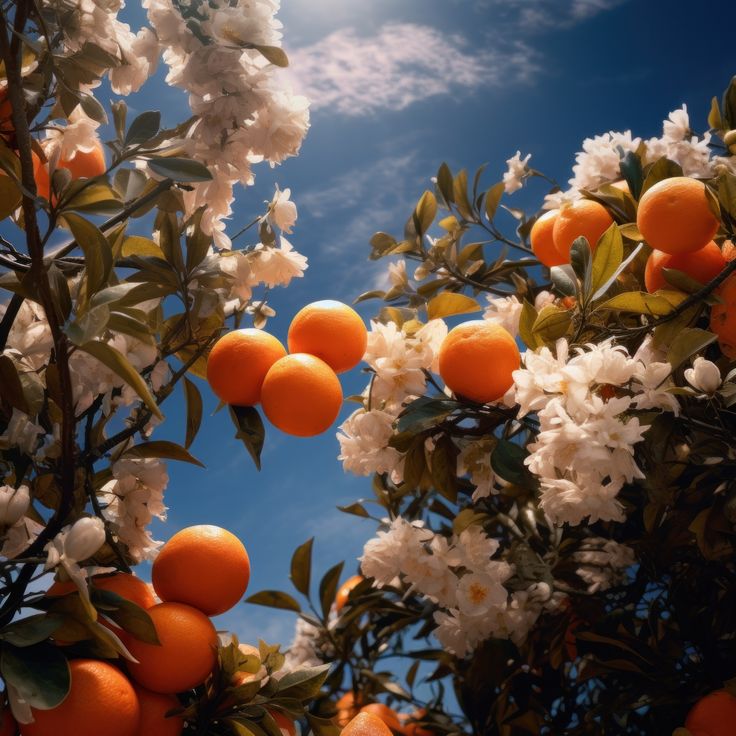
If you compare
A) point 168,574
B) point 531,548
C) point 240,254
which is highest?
point 240,254

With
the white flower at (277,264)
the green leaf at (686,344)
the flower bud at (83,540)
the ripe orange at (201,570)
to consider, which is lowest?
the flower bud at (83,540)

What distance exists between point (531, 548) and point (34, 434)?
0.88m

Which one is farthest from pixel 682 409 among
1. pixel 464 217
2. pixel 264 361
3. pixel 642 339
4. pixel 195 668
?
pixel 464 217

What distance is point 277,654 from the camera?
33.8 inches

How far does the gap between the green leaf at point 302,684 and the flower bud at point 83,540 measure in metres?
0.29

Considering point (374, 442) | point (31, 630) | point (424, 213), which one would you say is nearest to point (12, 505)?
point (31, 630)

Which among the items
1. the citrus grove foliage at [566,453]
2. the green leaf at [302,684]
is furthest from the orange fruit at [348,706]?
the green leaf at [302,684]

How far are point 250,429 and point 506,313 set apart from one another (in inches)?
18.1

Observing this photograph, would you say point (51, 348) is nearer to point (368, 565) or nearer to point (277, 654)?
point (277, 654)

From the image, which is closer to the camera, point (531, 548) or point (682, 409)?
point (682, 409)

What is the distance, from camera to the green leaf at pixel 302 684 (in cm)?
81

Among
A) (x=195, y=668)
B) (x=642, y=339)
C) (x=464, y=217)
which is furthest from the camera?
(x=464, y=217)

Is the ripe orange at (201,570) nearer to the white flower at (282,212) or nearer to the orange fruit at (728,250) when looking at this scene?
the white flower at (282,212)

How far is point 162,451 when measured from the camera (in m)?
0.90
